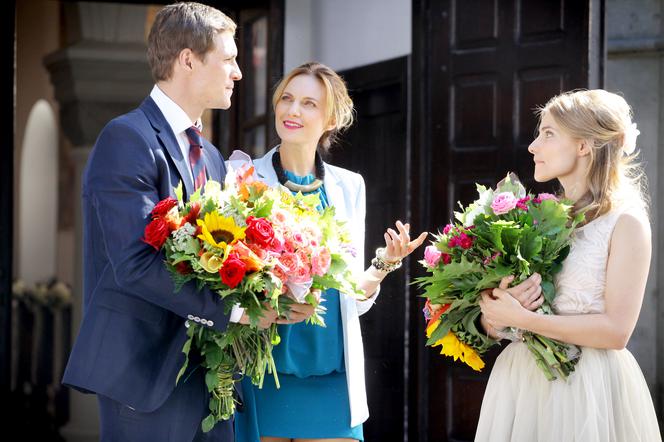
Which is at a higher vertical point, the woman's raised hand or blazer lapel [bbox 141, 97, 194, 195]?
blazer lapel [bbox 141, 97, 194, 195]

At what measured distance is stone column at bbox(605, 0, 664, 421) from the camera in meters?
6.59

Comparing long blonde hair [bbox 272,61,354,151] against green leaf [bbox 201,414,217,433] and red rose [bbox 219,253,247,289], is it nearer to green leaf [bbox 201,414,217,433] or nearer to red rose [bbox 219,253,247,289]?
red rose [bbox 219,253,247,289]

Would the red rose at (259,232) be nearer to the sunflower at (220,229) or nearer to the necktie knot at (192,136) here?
the sunflower at (220,229)

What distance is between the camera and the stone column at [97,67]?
9.88 m

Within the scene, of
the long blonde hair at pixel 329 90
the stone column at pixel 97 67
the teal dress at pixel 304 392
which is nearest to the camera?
the teal dress at pixel 304 392

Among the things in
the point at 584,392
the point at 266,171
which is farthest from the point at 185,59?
the point at 584,392

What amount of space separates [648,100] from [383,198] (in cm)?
181

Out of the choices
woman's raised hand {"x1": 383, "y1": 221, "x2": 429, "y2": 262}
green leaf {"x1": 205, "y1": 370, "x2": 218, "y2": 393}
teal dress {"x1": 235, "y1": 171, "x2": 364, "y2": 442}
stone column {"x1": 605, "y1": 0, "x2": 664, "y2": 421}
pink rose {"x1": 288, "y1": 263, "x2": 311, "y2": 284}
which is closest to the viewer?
pink rose {"x1": 288, "y1": 263, "x2": 311, "y2": 284}

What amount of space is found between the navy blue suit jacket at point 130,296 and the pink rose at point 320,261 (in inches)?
11.1

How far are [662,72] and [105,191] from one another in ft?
15.6

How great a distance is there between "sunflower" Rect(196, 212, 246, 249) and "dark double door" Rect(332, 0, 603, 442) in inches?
121

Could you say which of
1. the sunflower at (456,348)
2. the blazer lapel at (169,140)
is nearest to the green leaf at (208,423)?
the blazer lapel at (169,140)

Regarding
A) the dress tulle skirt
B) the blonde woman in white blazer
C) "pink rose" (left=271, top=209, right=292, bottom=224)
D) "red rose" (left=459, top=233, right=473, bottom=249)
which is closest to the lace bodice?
the dress tulle skirt

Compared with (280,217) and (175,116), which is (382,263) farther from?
(175,116)
